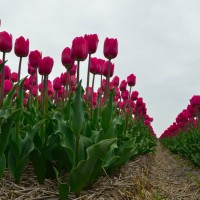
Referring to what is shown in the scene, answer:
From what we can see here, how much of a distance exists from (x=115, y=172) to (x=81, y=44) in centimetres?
155

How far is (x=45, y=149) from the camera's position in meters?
2.96

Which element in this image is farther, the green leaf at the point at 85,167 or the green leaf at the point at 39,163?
the green leaf at the point at 39,163

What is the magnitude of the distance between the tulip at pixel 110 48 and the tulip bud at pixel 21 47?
0.95 m

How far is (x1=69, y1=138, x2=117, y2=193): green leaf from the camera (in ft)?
8.53

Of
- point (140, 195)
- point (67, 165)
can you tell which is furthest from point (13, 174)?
point (140, 195)

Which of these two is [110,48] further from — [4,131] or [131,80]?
[131,80]

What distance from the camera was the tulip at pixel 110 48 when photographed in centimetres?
383

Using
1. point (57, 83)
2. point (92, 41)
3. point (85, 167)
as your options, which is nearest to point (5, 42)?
point (92, 41)

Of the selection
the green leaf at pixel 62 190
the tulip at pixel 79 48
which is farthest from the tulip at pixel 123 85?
the green leaf at pixel 62 190

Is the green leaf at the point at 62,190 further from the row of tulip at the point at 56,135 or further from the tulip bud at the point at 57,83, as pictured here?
the tulip bud at the point at 57,83

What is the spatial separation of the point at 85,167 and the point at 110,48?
5.29 ft

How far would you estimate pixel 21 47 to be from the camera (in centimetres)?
→ 326

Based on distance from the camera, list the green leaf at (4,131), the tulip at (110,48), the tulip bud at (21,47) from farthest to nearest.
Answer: the tulip at (110,48) < the tulip bud at (21,47) < the green leaf at (4,131)

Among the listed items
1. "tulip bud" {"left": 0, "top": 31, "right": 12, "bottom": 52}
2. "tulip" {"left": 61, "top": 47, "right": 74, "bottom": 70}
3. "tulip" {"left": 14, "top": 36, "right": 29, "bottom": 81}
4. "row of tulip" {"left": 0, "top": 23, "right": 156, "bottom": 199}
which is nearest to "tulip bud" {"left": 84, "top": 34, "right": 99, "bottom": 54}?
"row of tulip" {"left": 0, "top": 23, "right": 156, "bottom": 199}
